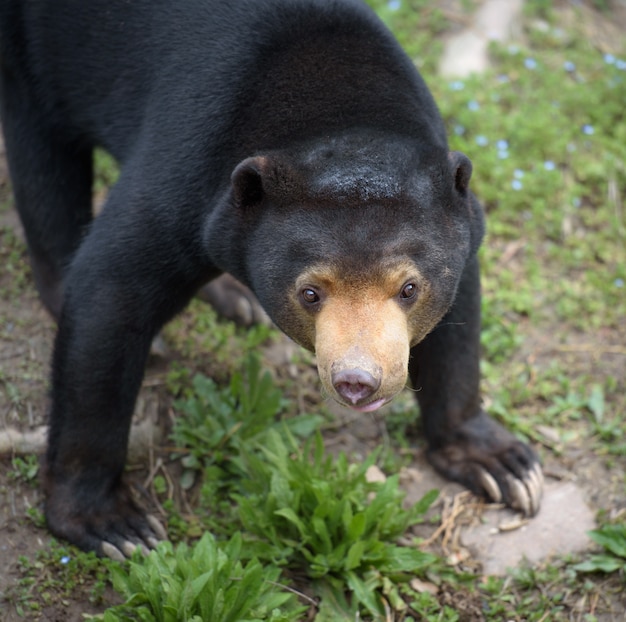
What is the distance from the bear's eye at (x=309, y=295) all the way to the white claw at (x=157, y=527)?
1.55 metres

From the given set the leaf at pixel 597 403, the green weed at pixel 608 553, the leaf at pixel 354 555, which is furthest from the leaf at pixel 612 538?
the leaf at pixel 354 555

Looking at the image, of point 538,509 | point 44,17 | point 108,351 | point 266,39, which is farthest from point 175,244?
point 538,509

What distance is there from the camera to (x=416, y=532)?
4957 millimetres

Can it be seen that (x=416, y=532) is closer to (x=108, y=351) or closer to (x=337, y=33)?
(x=108, y=351)

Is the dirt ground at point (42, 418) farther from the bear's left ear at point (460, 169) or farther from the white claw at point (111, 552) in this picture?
the bear's left ear at point (460, 169)

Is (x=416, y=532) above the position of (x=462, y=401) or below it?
below

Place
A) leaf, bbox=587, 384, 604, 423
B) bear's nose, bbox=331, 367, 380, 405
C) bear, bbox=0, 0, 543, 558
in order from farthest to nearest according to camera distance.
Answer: leaf, bbox=587, 384, 604, 423
bear, bbox=0, 0, 543, 558
bear's nose, bbox=331, 367, 380, 405

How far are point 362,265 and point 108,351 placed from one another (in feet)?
4.35

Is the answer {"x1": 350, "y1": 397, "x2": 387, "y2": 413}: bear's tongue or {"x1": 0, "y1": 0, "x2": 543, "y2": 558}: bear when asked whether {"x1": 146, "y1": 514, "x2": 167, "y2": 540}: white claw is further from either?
{"x1": 350, "y1": 397, "x2": 387, "y2": 413}: bear's tongue

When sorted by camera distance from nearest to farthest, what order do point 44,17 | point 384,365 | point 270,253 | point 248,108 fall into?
point 384,365, point 270,253, point 248,108, point 44,17

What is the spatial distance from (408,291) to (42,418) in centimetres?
213

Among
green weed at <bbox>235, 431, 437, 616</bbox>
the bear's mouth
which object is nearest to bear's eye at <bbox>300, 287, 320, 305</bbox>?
the bear's mouth

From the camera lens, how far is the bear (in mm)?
3812

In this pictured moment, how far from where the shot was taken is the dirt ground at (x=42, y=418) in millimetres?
4316
